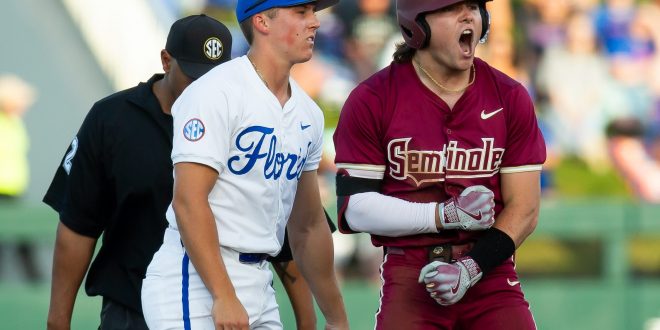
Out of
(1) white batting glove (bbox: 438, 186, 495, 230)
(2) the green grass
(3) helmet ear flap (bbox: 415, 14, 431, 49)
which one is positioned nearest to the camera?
(1) white batting glove (bbox: 438, 186, 495, 230)

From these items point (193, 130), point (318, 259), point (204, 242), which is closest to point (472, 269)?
point (318, 259)

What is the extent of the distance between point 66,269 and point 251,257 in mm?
1168

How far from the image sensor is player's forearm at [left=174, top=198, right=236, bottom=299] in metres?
4.14

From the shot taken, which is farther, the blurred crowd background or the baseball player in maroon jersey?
the blurred crowd background

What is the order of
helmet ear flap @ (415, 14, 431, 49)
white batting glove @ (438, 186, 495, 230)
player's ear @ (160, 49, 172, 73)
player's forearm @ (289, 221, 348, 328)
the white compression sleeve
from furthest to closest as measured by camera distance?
player's ear @ (160, 49, 172, 73)
player's forearm @ (289, 221, 348, 328)
helmet ear flap @ (415, 14, 431, 49)
the white compression sleeve
white batting glove @ (438, 186, 495, 230)

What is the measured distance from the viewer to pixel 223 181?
170 inches

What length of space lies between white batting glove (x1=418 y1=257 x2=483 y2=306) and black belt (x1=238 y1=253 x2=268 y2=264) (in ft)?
1.90

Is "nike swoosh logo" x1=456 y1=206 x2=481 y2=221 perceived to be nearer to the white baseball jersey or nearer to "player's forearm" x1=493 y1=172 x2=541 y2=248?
"player's forearm" x1=493 y1=172 x2=541 y2=248

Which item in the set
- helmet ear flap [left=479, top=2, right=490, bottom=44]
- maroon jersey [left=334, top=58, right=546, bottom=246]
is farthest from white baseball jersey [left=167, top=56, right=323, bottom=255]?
helmet ear flap [left=479, top=2, right=490, bottom=44]

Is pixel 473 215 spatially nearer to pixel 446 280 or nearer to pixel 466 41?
pixel 446 280

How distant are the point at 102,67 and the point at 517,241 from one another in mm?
9492

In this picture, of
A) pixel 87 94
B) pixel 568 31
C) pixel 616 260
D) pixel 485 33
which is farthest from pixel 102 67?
pixel 485 33

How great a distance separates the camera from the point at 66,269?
5.23 m

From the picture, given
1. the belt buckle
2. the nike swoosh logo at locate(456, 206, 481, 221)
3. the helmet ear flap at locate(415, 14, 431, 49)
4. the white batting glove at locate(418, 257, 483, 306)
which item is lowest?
the white batting glove at locate(418, 257, 483, 306)
